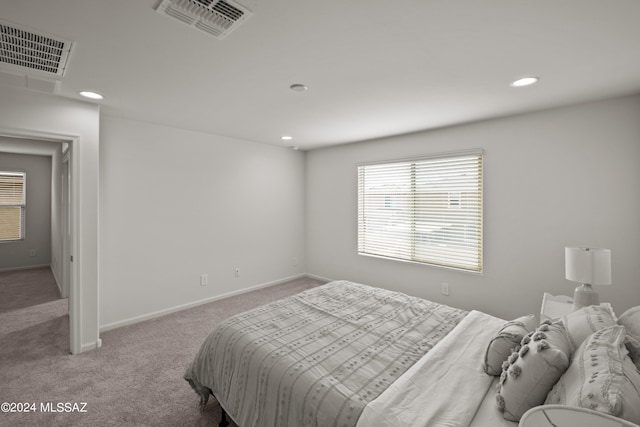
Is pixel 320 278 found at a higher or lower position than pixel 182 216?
lower

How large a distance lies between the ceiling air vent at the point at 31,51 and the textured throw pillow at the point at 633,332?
3315 millimetres

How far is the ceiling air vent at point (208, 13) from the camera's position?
1419 millimetres

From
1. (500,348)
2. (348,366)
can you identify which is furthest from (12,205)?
(500,348)

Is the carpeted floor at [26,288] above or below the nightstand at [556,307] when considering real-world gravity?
below

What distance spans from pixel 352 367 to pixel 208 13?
2023 millimetres

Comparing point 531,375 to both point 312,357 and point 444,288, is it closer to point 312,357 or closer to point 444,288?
point 312,357

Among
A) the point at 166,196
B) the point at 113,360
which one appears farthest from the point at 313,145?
the point at 113,360

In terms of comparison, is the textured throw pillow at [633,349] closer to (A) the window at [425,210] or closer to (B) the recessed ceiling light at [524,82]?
Result: (B) the recessed ceiling light at [524,82]

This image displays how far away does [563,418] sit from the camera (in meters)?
0.66

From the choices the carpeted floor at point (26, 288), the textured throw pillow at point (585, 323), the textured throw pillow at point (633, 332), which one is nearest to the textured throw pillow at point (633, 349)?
the textured throw pillow at point (633, 332)

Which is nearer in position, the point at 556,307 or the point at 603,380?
the point at 603,380

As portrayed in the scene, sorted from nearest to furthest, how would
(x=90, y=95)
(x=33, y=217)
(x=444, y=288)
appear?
(x=90, y=95) < (x=444, y=288) < (x=33, y=217)

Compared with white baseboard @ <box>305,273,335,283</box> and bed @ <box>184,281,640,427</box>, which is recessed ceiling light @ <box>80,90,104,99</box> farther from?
white baseboard @ <box>305,273,335,283</box>

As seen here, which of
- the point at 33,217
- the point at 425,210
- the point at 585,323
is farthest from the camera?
the point at 33,217
